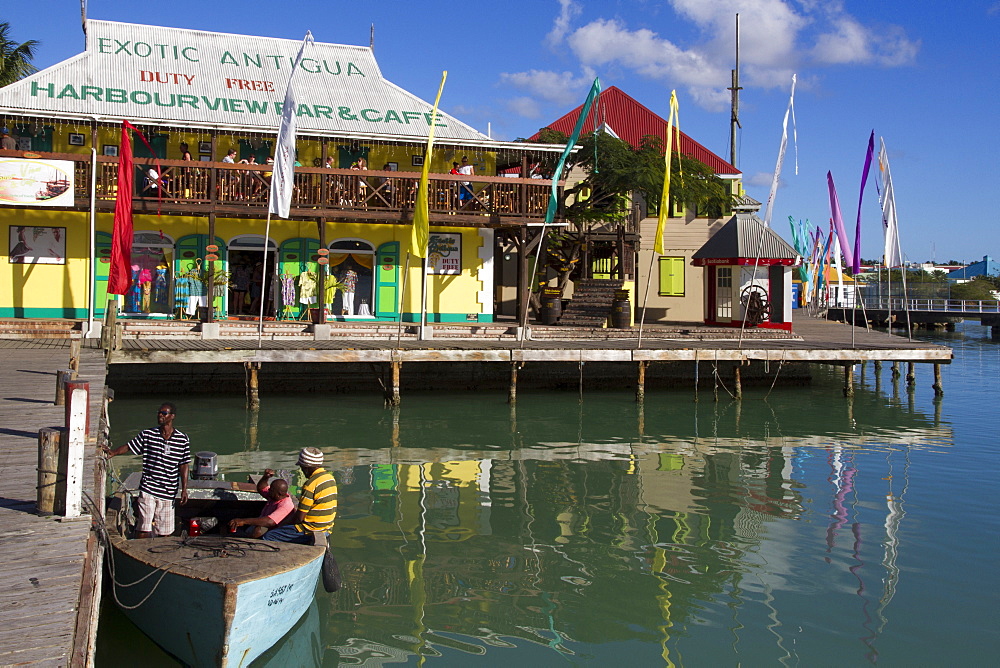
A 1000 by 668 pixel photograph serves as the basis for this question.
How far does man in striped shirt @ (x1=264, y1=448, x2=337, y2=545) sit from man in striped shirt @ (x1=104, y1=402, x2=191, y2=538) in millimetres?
987

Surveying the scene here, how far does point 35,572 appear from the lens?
21.4 ft

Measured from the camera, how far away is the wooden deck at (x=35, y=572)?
18.1 feet

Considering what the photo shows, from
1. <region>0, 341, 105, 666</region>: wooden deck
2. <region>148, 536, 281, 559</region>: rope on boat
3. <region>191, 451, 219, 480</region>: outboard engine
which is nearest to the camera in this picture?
<region>0, 341, 105, 666</region>: wooden deck

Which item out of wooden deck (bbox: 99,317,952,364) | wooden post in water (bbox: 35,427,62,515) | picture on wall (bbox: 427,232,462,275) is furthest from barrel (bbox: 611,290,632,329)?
wooden post in water (bbox: 35,427,62,515)

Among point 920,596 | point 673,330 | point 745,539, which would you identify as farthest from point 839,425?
point 920,596

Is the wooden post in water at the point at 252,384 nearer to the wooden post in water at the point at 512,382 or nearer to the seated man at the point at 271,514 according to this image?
the wooden post in water at the point at 512,382

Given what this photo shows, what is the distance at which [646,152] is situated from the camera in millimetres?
30906

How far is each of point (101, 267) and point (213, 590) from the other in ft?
65.1

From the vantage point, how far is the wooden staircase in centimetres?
2739

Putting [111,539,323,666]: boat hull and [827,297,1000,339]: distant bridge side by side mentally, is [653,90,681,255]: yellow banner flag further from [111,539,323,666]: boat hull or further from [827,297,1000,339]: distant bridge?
[827,297,1000,339]: distant bridge

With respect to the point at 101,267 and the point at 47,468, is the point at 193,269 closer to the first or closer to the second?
the point at 101,267

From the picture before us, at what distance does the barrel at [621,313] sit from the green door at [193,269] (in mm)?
11378

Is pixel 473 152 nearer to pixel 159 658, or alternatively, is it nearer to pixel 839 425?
pixel 839 425

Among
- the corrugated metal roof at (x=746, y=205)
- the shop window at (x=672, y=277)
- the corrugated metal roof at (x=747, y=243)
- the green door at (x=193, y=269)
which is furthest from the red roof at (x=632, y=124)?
the green door at (x=193, y=269)
